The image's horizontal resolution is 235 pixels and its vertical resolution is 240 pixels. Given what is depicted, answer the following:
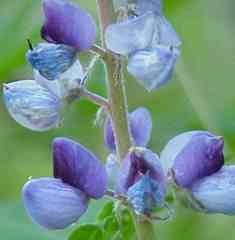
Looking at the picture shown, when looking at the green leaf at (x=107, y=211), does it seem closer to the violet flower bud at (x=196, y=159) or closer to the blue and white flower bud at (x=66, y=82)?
the violet flower bud at (x=196, y=159)

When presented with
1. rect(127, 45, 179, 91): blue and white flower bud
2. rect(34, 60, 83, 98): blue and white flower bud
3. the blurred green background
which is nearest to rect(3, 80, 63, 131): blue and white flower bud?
rect(34, 60, 83, 98): blue and white flower bud

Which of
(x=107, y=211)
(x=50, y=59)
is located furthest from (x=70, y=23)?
(x=107, y=211)

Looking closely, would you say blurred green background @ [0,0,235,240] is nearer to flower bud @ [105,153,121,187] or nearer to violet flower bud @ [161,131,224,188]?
flower bud @ [105,153,121,187]

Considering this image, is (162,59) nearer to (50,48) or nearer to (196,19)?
(50,48)

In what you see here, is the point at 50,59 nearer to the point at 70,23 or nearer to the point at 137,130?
the point at 70,23

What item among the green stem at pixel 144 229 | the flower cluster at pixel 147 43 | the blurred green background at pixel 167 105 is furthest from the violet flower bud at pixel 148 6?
the blurred green background at pixel 167 105

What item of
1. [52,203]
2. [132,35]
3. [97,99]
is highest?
[132,35]
